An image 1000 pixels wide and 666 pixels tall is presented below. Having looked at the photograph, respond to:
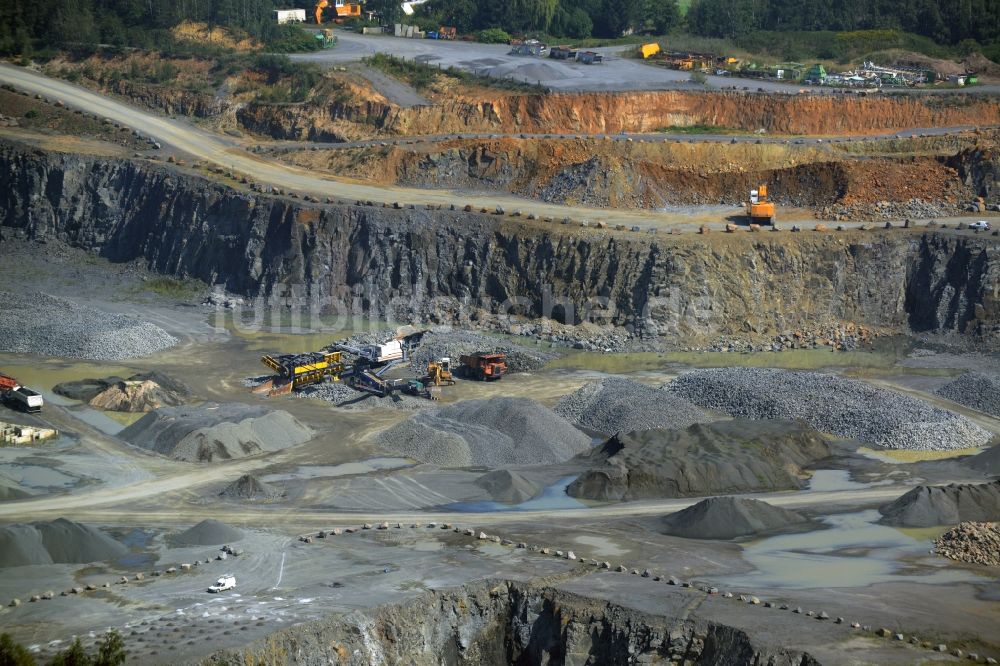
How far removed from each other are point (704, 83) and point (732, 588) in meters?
56.2

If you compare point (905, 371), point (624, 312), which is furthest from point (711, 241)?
point (905, 371)

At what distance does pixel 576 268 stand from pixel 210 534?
3061 centimetres

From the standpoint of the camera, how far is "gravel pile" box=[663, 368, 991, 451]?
5100cm

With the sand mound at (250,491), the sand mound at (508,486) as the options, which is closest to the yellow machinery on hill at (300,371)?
the sand mound at (250,491)

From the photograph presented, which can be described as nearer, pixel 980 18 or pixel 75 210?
pixel 75 210

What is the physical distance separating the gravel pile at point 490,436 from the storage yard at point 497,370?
14 cm

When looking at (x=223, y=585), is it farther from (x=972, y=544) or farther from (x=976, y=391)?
(x=976, y=391)

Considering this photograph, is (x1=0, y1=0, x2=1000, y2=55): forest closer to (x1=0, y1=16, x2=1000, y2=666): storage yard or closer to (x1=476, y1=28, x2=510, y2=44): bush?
(x1=476, y1=28, x2=510, y2=44): bush

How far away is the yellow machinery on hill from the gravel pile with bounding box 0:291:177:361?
745cm

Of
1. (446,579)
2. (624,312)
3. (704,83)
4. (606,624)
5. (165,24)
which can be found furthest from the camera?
(165,24)

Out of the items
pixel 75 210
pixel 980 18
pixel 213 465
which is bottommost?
pixel 213 465

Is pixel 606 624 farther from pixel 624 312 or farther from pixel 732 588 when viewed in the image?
pixel 624 312

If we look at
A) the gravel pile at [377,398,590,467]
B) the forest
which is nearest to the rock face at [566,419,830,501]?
the gravel pile at [377,398,590,467]

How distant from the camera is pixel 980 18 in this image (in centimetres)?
10181
